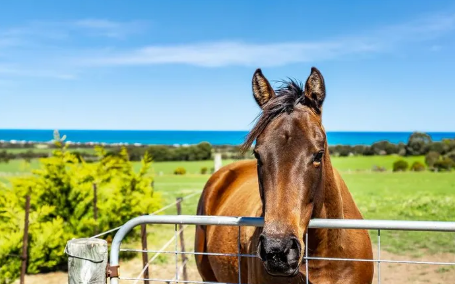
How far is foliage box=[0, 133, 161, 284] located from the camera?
696 centimetres

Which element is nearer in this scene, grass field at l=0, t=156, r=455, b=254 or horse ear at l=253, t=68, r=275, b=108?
horse ear at l=253, t=68, r=275, b=108

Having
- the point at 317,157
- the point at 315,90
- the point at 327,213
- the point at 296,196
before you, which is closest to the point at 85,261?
the point at 296,196

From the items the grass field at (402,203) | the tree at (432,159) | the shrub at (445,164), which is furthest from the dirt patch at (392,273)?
the tree at (432,159)

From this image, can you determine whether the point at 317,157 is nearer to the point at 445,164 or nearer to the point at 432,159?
the point at 445,164

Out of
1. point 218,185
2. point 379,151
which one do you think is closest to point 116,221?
point 218,185

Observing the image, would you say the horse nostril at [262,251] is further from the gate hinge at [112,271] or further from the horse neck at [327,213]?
the gate hinge at [112,271]

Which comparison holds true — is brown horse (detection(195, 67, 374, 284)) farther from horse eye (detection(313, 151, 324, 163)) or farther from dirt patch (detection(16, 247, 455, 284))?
dirt patch (detection(16, 247, 455, 284))

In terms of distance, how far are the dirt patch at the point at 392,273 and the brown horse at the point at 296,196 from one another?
4.55 meters

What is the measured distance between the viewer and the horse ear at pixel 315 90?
225 cm

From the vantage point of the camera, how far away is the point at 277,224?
1.81 m

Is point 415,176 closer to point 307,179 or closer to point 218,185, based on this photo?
point 218,185

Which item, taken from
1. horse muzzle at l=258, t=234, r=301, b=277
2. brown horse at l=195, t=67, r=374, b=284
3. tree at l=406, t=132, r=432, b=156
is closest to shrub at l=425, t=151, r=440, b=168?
tree at l=406, t=132, r=432, b=156

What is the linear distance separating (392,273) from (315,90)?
602cm

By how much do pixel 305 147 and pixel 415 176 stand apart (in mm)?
24048
